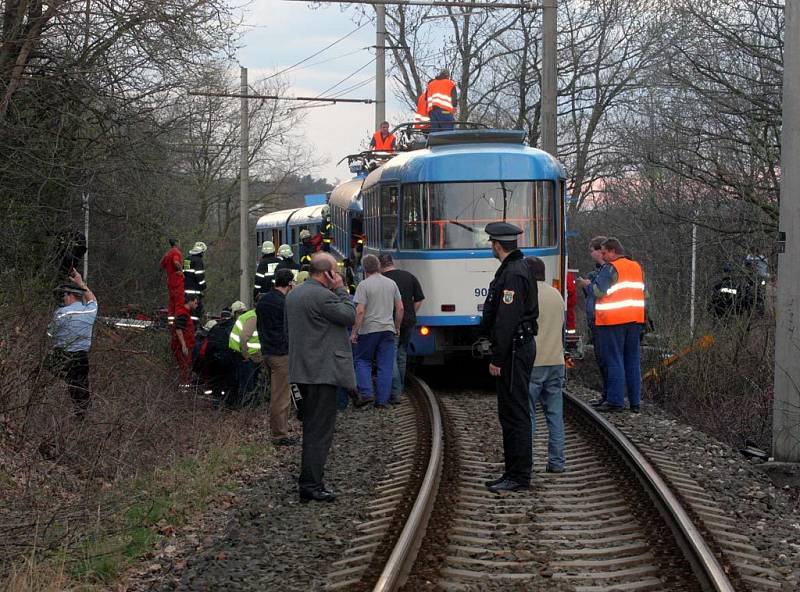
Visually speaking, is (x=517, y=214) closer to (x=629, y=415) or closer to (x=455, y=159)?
(x=455, y=159)

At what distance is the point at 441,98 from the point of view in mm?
20047

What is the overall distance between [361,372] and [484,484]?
5.14m

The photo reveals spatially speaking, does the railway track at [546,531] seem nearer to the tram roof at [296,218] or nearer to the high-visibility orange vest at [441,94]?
the high-visibility orange vest at [441,94]

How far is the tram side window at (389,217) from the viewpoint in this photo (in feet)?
51.1

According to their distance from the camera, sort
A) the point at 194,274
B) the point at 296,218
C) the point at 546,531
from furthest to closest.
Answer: the point at 296,218
the point at 194,274
the point at 546,531

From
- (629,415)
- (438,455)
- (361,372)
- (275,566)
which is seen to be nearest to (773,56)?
(629,415)

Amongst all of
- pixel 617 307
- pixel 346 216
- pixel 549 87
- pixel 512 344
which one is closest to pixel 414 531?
pixel 512 344

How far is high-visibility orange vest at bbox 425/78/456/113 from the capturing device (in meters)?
19.9

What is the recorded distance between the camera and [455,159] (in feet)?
48.7

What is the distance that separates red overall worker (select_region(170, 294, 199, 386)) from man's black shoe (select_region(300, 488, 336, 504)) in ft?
28.6

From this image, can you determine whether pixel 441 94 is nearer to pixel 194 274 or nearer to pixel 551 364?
pixel 194 274

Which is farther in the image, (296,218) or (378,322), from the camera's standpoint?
(296,218)

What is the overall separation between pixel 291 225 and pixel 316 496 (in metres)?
23.3

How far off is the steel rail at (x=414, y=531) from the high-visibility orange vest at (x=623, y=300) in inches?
108
